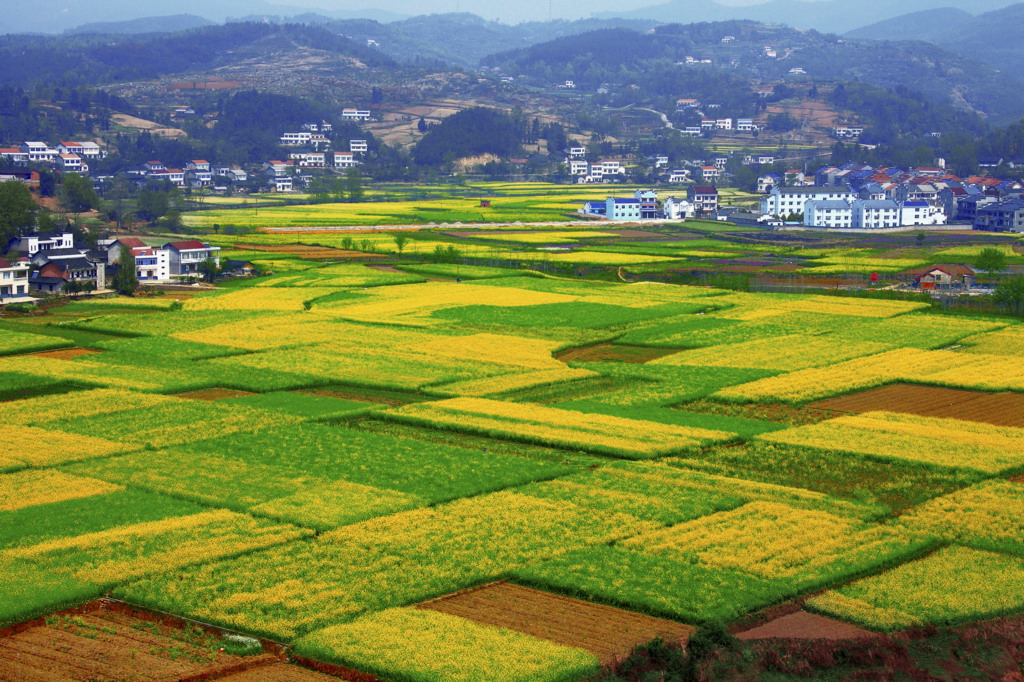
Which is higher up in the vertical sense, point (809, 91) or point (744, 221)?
point (809, 91)

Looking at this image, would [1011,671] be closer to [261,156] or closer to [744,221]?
[744,221]

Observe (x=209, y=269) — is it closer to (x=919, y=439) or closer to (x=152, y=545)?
(x=919, y=439)

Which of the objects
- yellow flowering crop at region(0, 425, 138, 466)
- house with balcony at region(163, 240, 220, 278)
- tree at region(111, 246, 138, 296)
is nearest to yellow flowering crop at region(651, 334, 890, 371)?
yellow flowering crop at region(0, 425, 138, 466)

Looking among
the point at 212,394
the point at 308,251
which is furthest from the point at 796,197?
the point at 212,394

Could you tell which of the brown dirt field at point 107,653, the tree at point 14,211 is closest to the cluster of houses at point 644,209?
the tree at point 14,211

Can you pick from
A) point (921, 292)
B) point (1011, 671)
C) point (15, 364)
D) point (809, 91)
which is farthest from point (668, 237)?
point (809, 91)

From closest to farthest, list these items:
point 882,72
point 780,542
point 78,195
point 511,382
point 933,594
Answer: point 933,594
point 780,542
point 511,382
point 78,195
point 882,72
